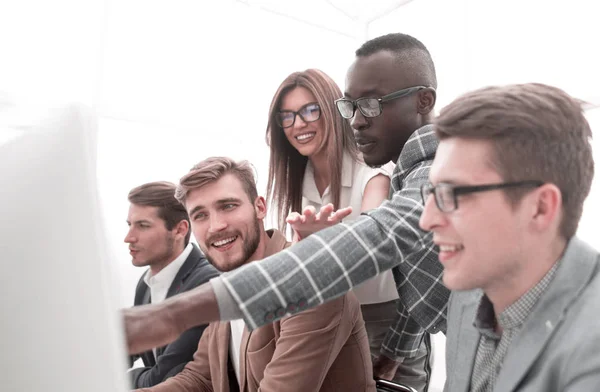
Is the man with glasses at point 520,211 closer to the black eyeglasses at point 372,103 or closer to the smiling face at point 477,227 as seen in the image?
the smiling face at point 477,227

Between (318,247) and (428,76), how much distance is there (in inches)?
26.8

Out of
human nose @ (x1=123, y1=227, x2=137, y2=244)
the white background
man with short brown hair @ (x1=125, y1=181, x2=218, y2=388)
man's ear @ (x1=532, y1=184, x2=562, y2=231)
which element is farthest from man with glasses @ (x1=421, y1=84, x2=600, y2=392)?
human nose @ (x1=123, y1=227, x2=137, y2=244)

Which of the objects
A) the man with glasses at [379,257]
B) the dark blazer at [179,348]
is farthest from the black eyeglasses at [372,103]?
the dark blazer at [179,348]

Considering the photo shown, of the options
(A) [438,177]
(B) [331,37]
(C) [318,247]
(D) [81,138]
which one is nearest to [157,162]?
(B) [331,37]

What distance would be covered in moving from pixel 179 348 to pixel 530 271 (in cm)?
131

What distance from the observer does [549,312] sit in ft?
2.36

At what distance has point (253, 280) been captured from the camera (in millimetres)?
853

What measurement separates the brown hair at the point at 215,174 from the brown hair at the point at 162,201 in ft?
1.41

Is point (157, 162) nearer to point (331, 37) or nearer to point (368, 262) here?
point (331, 37)

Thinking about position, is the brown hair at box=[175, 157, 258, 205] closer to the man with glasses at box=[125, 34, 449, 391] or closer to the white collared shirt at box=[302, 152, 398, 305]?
the white collared shirt at box=[302, 152, 398, 305]

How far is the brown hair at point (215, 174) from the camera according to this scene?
1705 millimetres

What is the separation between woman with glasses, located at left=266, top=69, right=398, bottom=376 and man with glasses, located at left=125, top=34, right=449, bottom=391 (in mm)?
63

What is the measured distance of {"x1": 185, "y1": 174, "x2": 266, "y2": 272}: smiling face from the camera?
168 cm

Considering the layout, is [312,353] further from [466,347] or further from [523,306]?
[523,306]
